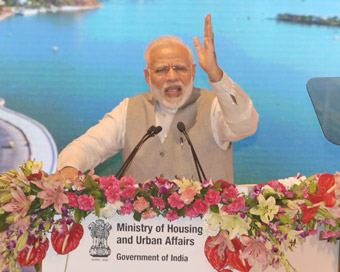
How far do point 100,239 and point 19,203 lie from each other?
31 centimetres

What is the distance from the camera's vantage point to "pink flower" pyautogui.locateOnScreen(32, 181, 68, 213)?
209cm

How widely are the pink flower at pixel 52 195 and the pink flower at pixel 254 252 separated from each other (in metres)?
0.64

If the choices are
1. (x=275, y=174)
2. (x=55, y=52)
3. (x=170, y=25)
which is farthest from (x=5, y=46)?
(x=275, y=174)

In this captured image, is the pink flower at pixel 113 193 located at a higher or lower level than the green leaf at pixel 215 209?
higher

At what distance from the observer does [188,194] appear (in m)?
2.09

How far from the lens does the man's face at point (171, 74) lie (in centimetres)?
A: 313

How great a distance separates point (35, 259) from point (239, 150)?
108 inches

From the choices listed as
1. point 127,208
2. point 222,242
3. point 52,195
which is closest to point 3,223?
point 52,195

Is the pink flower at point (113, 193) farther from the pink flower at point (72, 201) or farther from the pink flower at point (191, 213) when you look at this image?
the pink flower at point (191, 213)

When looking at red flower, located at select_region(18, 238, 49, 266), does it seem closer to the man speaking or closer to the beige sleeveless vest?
the man speaking

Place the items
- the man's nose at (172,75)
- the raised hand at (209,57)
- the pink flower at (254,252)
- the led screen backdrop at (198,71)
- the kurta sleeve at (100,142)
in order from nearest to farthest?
the pink flower at (254,252) → the raised hand at (209,57) → the kurta sleeve at (100,142) → the man's nose at (172,75) → the led screen backdrop at (198,71)

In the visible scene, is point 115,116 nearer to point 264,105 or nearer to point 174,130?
point 174,130

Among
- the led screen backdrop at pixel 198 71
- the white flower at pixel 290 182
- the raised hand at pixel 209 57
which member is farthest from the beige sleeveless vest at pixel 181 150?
the led screen backdrop at pixel 198 71

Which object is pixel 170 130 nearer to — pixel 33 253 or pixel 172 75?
pixel 172 75
